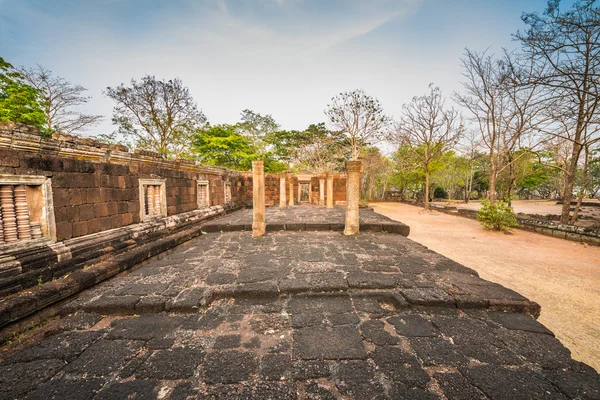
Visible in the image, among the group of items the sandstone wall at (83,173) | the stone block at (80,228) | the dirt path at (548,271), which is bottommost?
the dirt path at (548,271)

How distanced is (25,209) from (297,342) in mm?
3891

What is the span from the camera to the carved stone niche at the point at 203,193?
7.30 m

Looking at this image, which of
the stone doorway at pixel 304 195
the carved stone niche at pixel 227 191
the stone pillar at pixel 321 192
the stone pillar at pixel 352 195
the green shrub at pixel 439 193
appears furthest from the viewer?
the green shrub at pixel 439 193

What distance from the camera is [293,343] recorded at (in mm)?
1995

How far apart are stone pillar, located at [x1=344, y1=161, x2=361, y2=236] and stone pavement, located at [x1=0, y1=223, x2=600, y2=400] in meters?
2.43

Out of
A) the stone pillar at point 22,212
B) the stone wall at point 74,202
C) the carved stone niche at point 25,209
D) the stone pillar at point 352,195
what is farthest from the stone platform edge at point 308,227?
the stone pillar at point 22,212

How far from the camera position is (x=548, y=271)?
479 cm

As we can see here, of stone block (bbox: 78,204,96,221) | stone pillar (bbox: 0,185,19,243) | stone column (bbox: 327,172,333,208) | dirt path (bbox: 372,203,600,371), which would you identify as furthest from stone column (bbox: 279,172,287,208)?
stone pillar (bbox: 0,185,19,243)

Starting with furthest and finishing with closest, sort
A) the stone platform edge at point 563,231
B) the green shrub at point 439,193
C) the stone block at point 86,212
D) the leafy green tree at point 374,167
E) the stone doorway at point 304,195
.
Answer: the green shrub at point 439,193
the leafy green tree at point 374,167
the stone doorway at point 304,195
the stone platform edge at point 563,231
the stone block at point 86,212

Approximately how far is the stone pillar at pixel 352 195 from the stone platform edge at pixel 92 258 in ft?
14.3

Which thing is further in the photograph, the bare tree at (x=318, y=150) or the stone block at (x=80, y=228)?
the bare tree at (x=318, y=150)

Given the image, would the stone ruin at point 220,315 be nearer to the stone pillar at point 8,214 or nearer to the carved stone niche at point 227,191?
the stone pillar at point 8,214

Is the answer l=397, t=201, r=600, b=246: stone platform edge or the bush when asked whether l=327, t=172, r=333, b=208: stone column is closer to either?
the bush

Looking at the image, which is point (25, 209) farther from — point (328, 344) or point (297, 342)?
point (328, 344)
